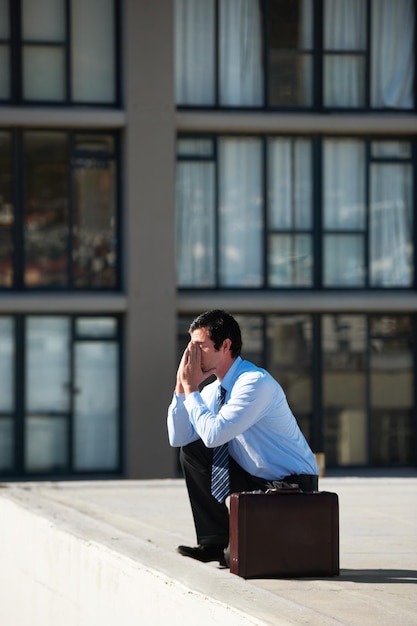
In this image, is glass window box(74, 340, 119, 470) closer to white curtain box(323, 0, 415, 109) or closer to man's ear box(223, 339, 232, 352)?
white curtain box(323, 0, 415, 109)

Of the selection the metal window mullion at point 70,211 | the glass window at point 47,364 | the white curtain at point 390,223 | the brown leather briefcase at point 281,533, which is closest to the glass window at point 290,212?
the white curtain at point 390,223

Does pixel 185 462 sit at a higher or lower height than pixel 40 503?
higher

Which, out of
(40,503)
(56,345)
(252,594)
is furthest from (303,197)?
(252,594)

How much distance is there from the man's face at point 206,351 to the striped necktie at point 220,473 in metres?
0.23

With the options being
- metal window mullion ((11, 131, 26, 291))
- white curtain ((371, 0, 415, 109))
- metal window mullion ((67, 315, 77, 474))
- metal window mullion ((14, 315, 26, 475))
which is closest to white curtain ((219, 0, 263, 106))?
white curtain ((371, 0, 415, 109))

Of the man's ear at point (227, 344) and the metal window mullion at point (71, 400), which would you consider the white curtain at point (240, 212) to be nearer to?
the metal window mullion at point (71, 400)

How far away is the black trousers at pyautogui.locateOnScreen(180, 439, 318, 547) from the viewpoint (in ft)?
→ 24.7

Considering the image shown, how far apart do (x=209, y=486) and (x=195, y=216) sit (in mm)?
14702

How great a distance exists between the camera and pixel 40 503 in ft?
36.8

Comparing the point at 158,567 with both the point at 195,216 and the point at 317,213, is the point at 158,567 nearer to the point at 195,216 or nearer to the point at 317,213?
the point at 195,216

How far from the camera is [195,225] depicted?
72.4ft

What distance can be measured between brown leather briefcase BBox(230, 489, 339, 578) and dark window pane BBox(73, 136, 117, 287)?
14816 millimetres

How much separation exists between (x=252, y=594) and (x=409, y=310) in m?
16.4

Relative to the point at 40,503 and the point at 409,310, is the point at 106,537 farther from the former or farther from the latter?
the point at 409,310
